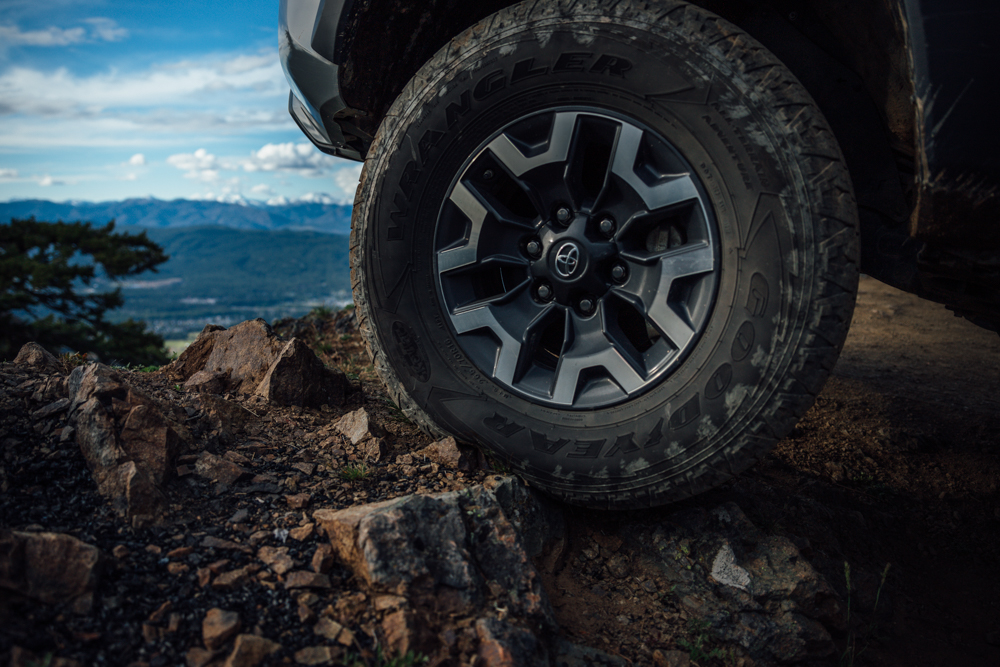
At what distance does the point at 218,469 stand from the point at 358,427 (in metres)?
0.58

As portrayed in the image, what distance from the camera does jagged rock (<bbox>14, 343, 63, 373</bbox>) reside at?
2.71 meters

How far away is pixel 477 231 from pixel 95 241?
2372 cm

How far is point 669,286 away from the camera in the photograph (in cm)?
211

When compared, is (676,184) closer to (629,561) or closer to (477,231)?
(477,231)

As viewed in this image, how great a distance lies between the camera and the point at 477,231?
7.86ft

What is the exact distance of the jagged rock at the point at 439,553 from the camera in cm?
173

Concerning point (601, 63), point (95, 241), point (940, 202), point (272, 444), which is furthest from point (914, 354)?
point (95, 241)

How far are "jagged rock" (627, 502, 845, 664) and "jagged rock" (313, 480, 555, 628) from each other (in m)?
0.66

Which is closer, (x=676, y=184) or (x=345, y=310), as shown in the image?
(x=676, y=184)

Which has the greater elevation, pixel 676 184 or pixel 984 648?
pixel 676 184

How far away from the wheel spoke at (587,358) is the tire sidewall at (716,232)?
0.25 feet

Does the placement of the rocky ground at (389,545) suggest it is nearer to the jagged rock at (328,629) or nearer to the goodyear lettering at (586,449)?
the jagged rock at (328,629)

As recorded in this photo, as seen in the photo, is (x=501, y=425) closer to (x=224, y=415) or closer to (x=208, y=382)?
(x=224, y=415)

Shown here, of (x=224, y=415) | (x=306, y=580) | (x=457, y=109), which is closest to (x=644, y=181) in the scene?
(x=457, y=109)
